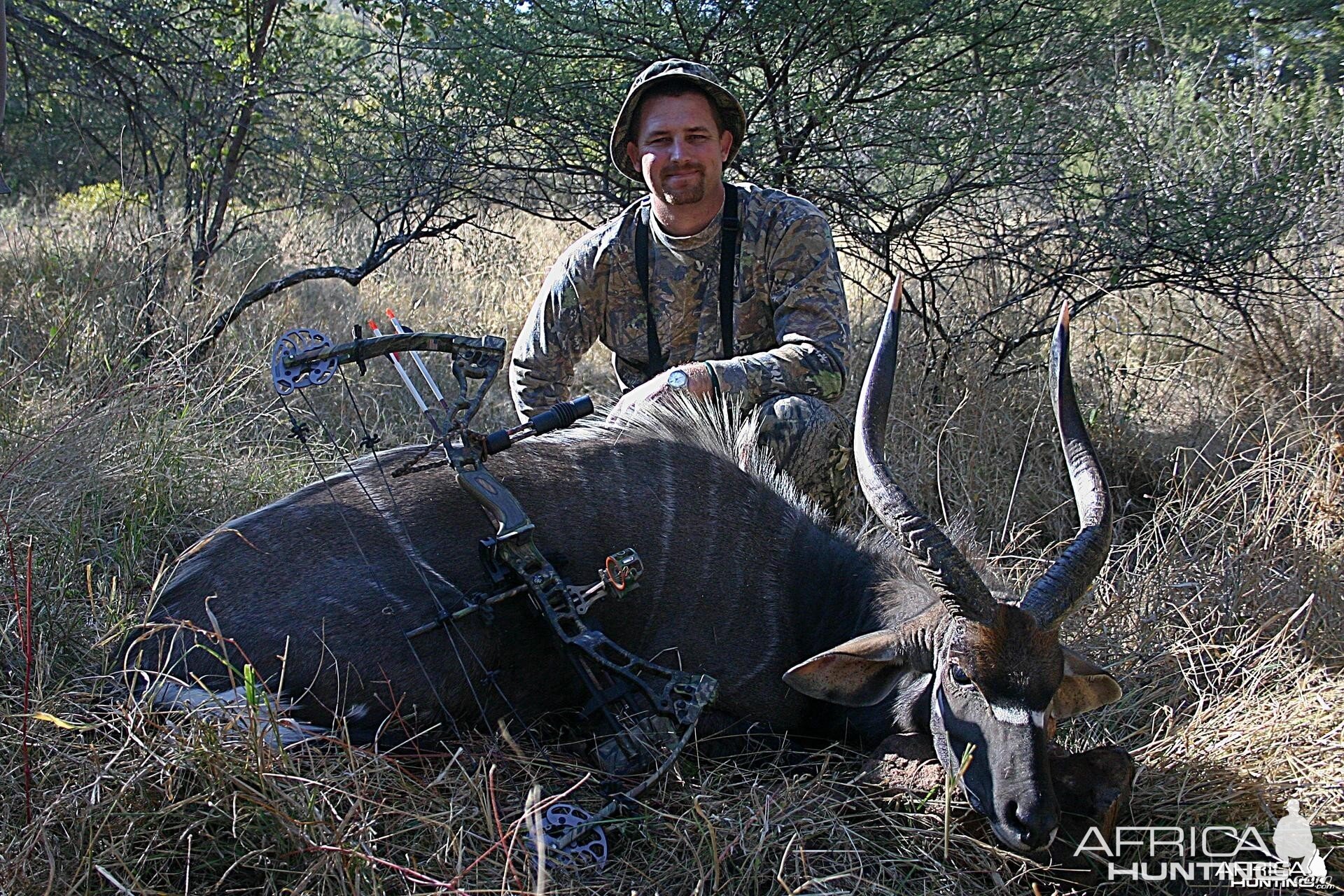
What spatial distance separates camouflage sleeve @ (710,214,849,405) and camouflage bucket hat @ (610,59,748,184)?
50 cm

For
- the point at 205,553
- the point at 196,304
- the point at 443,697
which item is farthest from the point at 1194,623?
the point at 196,304

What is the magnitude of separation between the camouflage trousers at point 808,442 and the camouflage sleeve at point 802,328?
64mm

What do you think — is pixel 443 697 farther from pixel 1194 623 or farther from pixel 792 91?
pixel 792 91

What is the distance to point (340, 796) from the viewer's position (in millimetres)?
2301

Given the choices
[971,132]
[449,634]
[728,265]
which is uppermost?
[971,132]

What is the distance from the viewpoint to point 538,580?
265 cm

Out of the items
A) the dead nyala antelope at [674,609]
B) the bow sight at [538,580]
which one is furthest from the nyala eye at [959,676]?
the bow sight at [538,580]

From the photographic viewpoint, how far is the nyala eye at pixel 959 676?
2.47 meters

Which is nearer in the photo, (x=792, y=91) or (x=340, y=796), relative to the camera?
(x=340, y=796)

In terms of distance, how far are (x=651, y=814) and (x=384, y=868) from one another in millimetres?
602

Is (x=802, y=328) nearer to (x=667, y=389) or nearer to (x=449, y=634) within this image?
(x=667, y=389)

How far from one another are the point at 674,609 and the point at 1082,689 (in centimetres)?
103

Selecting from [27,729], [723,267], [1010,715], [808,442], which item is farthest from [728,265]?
[27,729]

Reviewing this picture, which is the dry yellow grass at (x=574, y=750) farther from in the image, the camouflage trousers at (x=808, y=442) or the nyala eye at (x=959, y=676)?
the camouflage trousers at (x=808, y=442)
